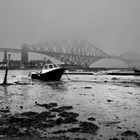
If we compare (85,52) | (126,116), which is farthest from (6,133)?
(85,52)

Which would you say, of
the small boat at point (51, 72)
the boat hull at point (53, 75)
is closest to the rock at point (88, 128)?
the small boat at point (51, 72)

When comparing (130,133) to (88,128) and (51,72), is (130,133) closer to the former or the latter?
(88,128)

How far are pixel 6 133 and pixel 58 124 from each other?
90.5 inches

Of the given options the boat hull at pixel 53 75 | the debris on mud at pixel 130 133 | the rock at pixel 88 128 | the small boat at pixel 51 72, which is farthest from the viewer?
the boat hull at pixel 53 75

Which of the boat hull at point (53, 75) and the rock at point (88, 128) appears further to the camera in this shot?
the boat hull at point (53, 75)

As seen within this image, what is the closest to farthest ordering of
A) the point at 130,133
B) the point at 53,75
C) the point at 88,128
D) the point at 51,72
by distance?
the point at 130,133 < the point at 88,128 < the point at 51,72 < the point at 53,75

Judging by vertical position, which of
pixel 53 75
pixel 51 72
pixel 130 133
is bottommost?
pixel 130 133

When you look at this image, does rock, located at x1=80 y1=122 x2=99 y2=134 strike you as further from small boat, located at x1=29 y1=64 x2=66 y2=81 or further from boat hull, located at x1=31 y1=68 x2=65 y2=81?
boat hull, located at x1=31 y1=68 x2=65 y2=81

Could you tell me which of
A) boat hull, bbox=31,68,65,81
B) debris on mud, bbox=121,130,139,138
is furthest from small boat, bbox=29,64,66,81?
debris on mud, bbox=121,130,139,138

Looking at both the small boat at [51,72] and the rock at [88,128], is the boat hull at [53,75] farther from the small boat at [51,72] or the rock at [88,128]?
the rock at [88,128]

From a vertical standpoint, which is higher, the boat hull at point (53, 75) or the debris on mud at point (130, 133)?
the boat hull at point (53, 75)

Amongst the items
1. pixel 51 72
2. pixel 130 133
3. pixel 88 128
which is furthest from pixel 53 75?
pixel 130 133

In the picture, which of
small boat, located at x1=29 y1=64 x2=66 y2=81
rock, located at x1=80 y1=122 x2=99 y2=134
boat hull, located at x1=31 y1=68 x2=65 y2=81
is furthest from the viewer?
boat hull, located at x1=31 y1=68 x2=65 y2=81

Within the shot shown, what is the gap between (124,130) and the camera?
8.41 m
